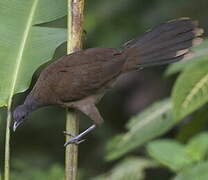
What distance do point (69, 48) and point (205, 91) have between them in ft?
2.76

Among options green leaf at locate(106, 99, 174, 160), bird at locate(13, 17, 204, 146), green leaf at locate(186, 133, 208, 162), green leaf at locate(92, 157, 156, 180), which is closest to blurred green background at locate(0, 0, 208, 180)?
green leaf at locate(92, 157, 156, 180)

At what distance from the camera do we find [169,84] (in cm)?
510

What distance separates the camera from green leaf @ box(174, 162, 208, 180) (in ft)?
8.77

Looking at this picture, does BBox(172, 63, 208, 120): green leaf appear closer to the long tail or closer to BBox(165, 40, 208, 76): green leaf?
BBox(165, 40, 208, 76): green leaf

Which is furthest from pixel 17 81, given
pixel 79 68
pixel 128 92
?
pixel 128 92

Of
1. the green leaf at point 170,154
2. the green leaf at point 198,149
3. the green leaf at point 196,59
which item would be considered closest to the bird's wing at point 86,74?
the green leaf at point 196,59

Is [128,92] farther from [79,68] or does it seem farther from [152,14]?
[79,68]

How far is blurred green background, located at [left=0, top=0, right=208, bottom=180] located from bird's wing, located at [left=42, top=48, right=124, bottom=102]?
109 cm

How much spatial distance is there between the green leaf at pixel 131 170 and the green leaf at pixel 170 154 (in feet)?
1.67

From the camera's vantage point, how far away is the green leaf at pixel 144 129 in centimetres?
324

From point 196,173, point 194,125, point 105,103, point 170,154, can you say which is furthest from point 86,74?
point 105,103

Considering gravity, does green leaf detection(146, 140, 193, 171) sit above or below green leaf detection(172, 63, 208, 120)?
below

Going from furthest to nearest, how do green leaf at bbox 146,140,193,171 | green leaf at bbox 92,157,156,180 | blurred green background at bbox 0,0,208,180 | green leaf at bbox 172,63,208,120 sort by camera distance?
blurred green background at bbox 0,0,208,180
green leaf at bbox 92,157,156,180
green leaf at bbox 146,140,193,171
green leaf at bbox 172,63,208,120

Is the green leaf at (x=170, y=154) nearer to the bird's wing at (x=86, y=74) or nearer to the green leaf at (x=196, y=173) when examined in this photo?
the green leaf at (x=196, y=173)
